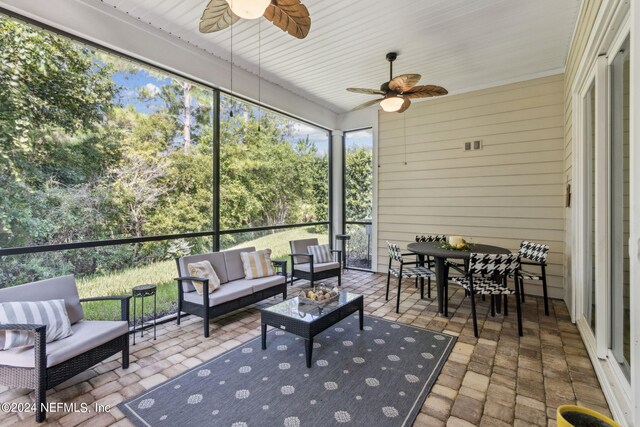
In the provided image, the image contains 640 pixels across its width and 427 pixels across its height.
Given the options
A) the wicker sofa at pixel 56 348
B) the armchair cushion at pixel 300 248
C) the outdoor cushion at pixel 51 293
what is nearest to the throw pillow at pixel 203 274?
the wicker sofa at pixel 56 348

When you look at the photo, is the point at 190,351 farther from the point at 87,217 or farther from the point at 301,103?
the point at 301,103

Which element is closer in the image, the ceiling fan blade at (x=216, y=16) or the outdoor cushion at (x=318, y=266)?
the ceiling fan blade at (x=216, y=16)

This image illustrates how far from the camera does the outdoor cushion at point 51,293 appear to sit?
2244 millimetres

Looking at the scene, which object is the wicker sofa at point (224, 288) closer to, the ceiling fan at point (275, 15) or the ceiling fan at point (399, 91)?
the ceiling fan at point (275, 15)

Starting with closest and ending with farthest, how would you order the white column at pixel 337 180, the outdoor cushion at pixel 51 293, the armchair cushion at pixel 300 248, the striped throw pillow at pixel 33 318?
the striped throw pillow at pixel 33 318
the outdoor cushion at pixel 51 293
the armchair cushion at pixel 300 248
the white column at pixel 337 180

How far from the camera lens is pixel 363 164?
6.40m

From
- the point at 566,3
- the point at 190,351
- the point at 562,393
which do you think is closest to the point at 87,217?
the point at 190,351

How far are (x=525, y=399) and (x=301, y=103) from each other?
5.25 metres

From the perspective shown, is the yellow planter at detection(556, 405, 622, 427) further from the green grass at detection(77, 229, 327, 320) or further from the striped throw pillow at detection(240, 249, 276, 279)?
the green grass at detection(77, 229, 327, 320)

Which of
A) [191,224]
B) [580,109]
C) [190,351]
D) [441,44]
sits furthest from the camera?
[191,224]

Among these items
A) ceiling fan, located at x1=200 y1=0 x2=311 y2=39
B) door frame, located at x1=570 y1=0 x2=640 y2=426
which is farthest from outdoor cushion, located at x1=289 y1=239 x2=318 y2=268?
door frame, located at x1=570 y1=0 x2=640 y2=426

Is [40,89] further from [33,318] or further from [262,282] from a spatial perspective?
[262,282]

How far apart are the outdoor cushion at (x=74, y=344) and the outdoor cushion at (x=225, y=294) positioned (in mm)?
820

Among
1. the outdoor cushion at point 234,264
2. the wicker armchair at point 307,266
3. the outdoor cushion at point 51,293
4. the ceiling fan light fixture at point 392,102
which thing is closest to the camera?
the outdoor cushion at point 51,293
